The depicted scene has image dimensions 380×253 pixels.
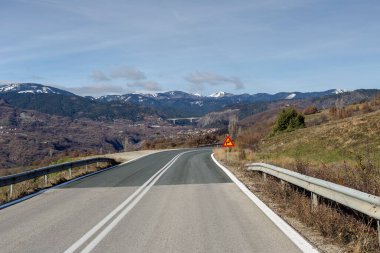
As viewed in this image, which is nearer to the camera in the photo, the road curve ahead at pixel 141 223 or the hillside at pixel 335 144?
the road curve ahead at pixel 141 223

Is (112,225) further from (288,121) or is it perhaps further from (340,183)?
(288,121)

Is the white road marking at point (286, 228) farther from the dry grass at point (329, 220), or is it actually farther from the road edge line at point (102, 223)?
the road edge line at point (102, 223)

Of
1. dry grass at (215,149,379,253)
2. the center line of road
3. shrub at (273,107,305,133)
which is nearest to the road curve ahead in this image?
the center line of road

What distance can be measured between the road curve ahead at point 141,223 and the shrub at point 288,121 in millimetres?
39326

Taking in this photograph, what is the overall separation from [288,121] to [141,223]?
46342mm

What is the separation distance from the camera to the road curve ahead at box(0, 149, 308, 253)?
7.30 metres

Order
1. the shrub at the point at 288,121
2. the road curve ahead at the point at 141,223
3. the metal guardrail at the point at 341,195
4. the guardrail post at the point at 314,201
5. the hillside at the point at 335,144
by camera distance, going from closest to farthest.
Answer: the metal guardrail at the point at 341,195 < the road curve ahead at the point at 141,223 < the guardrail post at the point at 314,201 < the hillside at the point at 335,144 < the shrub at the point at 288,121

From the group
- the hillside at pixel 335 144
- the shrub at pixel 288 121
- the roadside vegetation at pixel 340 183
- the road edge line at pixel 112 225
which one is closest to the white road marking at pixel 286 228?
the roadside vegetation at pixel 340 183

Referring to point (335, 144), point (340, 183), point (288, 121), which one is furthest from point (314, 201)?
point (288, 121)

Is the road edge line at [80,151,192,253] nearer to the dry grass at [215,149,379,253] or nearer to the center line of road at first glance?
the center line of road

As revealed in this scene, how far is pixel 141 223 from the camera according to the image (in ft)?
30.1

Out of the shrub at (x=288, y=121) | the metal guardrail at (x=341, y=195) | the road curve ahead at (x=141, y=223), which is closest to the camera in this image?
the metal guardrail at (x=341, y=195)

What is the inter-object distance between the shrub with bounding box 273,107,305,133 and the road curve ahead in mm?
39326

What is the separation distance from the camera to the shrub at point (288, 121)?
173 ft
